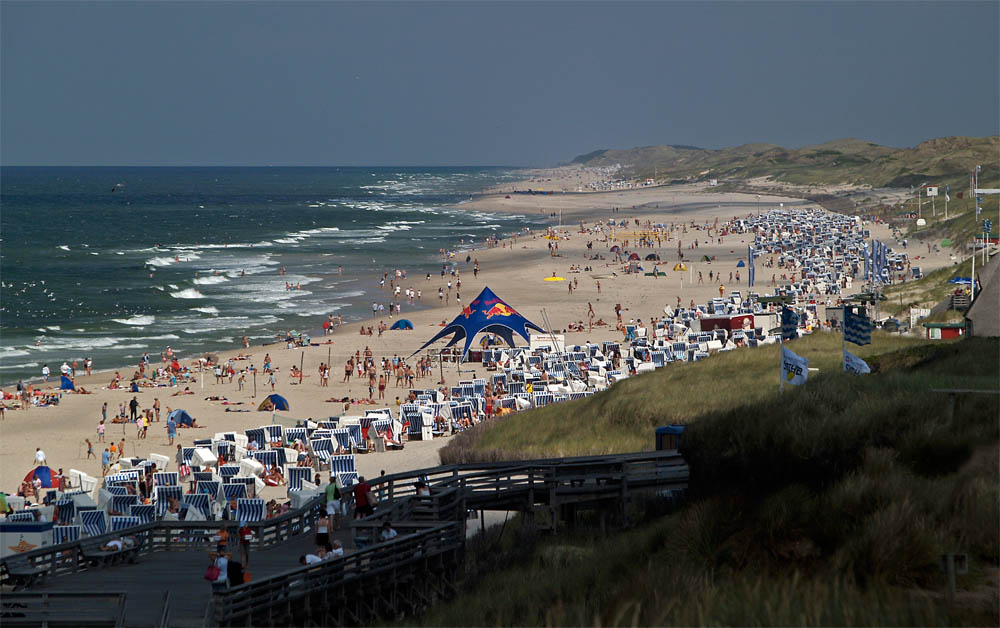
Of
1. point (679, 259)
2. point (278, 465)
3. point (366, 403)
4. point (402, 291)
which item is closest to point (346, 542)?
point (278, 465)

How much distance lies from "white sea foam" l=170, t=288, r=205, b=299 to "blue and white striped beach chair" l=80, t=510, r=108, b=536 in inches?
1537

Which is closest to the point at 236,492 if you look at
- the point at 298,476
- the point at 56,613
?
the point at 298,476

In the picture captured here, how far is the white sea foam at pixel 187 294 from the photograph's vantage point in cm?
5434

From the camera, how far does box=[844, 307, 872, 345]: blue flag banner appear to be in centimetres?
1819

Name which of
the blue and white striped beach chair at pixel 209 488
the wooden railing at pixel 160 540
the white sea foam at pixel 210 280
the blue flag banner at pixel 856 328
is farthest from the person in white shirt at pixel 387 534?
the white sea foam at pixel 210 280

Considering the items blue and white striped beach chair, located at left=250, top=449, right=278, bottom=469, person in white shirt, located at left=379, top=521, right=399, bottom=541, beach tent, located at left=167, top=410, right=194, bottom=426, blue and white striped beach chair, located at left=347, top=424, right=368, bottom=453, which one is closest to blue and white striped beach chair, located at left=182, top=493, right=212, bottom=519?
blue and white striped beach chair, located at left=250, top=449, right=278, bottom=469

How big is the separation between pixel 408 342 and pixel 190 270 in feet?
101

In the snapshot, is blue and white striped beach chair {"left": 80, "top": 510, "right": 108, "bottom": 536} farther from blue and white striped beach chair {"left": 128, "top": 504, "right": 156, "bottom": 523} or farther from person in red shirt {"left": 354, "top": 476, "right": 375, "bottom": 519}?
person in red shirt {"left": 354, "top": 476, "right": 375, "bottom": 519}

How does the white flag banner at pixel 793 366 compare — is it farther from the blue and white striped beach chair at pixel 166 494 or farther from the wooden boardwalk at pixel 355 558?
the blue and white striped beach chair at pixel 166 494

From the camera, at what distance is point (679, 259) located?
64938 millimetres

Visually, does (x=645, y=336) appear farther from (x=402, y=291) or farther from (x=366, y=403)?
(x=402, y=291)

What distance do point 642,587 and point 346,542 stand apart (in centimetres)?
496

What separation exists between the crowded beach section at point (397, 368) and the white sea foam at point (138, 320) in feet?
26.2

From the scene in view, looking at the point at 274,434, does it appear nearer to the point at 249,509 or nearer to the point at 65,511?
the point at 249,509
